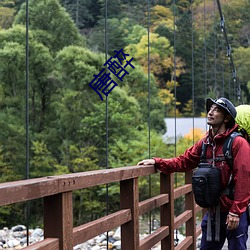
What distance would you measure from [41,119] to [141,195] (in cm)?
312

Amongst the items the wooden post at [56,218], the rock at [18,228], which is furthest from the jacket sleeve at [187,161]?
the rock at [18,228]

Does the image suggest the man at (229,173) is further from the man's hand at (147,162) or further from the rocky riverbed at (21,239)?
the rocky riverbed at (21,239)

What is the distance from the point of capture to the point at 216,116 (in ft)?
6.61

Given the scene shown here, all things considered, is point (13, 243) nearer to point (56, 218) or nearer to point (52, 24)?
point (52, 24)

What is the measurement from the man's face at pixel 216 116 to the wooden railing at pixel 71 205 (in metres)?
0.28

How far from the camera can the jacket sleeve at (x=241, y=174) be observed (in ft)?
6.24

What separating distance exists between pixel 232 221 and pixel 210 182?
0.43ft

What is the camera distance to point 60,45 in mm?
16797

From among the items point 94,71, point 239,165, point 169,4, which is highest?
point 169,4

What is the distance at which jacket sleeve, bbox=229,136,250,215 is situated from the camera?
1.90 metres

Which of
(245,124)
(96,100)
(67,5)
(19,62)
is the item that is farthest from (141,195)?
(245,124)

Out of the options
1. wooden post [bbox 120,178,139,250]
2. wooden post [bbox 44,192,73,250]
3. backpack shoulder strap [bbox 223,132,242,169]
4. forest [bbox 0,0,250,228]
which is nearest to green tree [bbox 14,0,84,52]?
forest [bbox 0,0,250,228]

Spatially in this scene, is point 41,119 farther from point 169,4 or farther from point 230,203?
point 230,203

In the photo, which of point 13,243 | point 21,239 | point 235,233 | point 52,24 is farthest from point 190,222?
point 52,24
